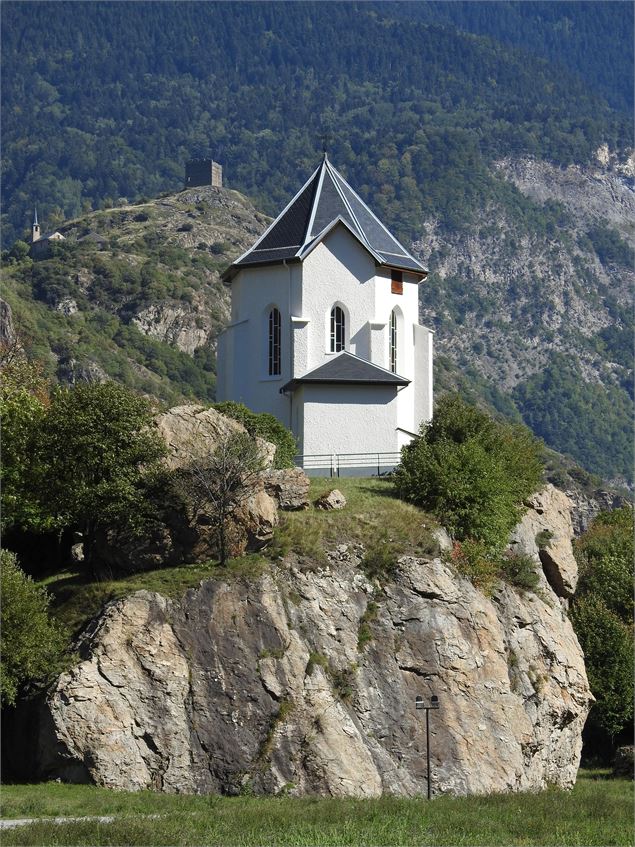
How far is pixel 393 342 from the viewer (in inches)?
2685

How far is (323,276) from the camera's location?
66125 mm

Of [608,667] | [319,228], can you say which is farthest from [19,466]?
[608,667]

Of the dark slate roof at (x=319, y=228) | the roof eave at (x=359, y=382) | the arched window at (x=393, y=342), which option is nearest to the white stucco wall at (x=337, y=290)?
the dark slate roof at (x=319, y=228)

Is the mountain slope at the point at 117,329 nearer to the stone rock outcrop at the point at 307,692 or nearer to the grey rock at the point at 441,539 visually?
the grey rock at the point at 441,539

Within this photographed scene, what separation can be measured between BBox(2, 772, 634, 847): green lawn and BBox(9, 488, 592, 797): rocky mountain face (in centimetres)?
182

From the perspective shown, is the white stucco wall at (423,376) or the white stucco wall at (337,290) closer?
the white stucco wall at (337,290)

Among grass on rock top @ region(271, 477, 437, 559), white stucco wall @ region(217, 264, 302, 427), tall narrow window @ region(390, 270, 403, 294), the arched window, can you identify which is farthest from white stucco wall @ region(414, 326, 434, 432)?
grass on rock top @ region(271, 477, 437, 559)

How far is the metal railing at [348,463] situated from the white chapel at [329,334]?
0.34 metres

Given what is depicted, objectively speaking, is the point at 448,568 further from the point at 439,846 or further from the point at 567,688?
the point at 439,846

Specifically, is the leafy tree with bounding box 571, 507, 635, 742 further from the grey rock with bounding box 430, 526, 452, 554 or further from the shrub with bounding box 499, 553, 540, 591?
the grey rock with bounding box 430, 526, 452, 554

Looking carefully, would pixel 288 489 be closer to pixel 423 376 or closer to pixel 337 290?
pixel 337 290

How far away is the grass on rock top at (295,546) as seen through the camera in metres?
49.7

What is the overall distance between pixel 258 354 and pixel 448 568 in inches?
694

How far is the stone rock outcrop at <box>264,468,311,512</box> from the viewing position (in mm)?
53938
